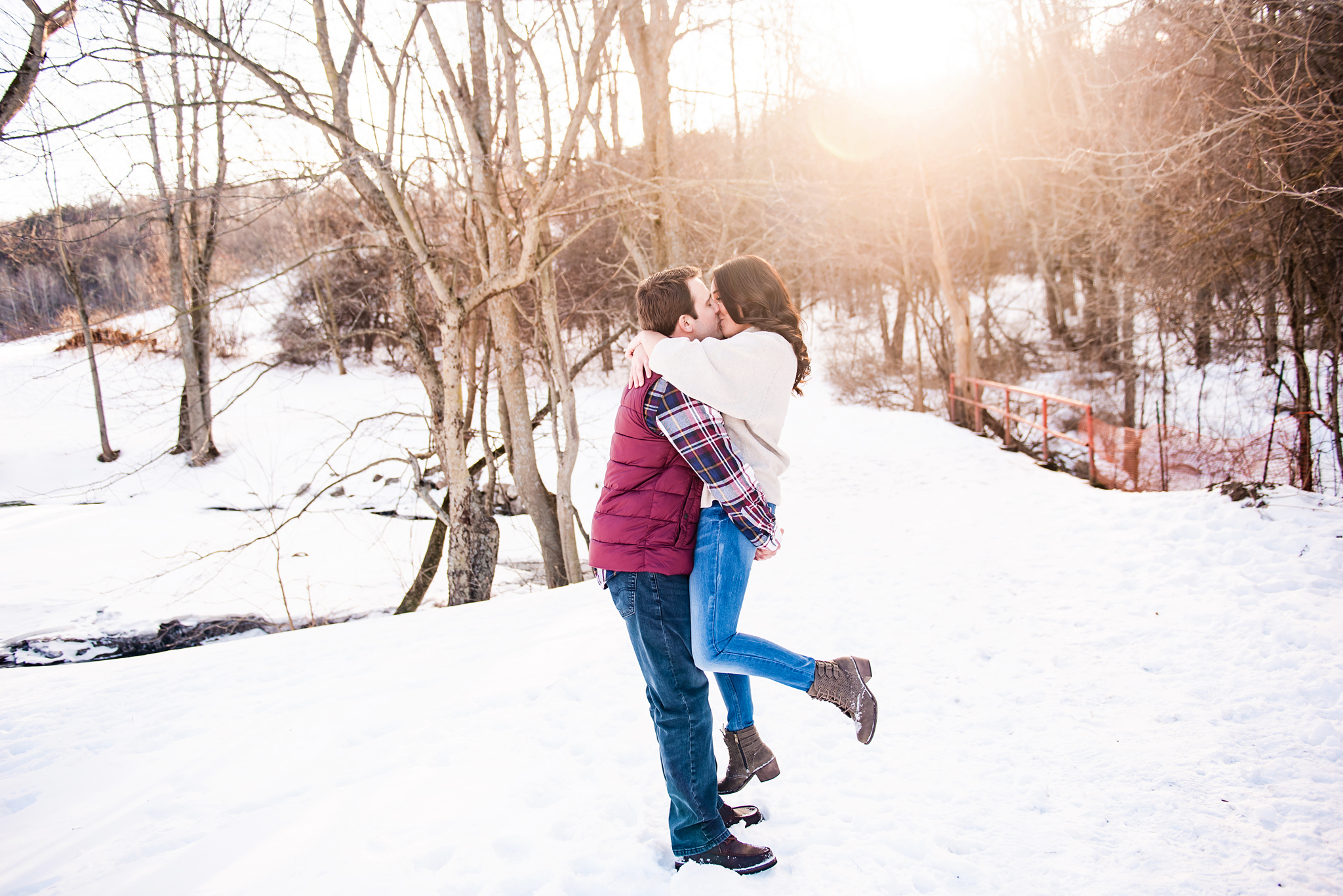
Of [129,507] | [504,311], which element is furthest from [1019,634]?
[129,507]

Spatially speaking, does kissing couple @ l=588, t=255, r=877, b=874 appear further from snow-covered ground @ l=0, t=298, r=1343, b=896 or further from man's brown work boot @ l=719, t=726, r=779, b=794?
snow-covered ground @ l=0, t=298, r=1343, b=896

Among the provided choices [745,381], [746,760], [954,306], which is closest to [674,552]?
[745,381]

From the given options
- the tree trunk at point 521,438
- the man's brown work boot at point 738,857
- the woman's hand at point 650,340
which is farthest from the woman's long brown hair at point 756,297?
the tree trunk at point 521,438

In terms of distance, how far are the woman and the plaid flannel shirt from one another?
Result: 48 millimetres

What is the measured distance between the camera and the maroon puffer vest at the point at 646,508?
214 centimetres

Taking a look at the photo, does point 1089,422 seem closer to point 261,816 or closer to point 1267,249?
point 1267,249

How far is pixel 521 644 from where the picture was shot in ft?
14.4

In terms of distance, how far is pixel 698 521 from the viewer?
7.21 ft

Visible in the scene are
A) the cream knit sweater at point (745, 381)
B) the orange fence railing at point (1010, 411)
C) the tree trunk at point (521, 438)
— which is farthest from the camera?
the orange fence railing at point (1010, 411)

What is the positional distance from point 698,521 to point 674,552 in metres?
0.13

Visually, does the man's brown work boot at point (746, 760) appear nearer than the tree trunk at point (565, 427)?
Yes

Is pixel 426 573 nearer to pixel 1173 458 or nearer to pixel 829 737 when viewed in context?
pixel 829 737

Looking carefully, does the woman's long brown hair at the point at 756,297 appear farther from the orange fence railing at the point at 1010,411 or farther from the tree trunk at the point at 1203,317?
the tree trunk at the point at 1203,317

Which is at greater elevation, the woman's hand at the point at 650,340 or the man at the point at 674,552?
the woman's hand at the point at 650,340
